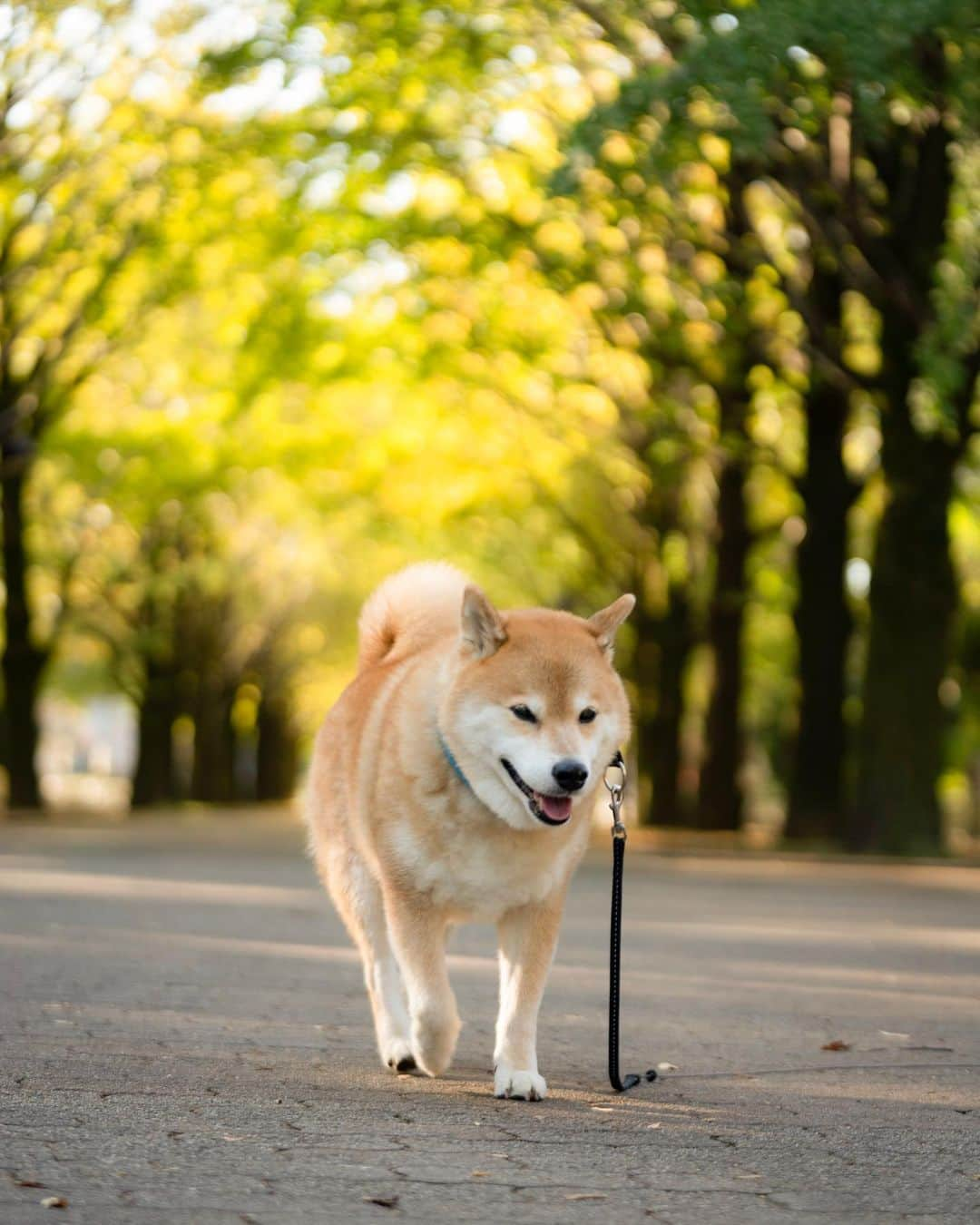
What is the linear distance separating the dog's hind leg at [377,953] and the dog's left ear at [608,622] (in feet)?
4.14

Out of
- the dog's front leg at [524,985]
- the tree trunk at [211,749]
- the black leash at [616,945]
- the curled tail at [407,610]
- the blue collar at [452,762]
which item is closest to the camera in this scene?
the blue collar at [452,762]

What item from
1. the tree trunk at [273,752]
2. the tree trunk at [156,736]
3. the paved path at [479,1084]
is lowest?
the tree trunk at [273,752]

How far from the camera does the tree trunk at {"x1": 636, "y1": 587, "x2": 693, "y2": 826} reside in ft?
113

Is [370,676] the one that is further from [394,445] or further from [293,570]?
[293,570]

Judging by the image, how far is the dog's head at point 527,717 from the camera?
632cm

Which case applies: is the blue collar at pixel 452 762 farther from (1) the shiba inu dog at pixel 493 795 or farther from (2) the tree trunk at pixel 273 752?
(2) the tree trunk at pixel 273 752

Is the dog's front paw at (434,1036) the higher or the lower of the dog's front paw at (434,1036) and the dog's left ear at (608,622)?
the lower

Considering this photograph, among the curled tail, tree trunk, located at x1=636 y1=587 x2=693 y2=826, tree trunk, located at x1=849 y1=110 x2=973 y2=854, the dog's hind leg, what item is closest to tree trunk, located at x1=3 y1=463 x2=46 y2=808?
tree trunk, located at x1=636 y1=587 x2=693 y2=826

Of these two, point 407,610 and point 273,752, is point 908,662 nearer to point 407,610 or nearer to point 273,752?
point 407,610

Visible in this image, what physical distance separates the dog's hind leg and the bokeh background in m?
8.67

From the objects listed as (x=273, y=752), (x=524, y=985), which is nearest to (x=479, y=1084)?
(x=524, y=985)

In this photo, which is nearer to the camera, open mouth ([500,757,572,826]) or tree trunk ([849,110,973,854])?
open mouth ([500,757,572,826])

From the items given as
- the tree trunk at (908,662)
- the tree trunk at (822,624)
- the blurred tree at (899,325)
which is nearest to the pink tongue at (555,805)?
the blurred tree at (899,325)

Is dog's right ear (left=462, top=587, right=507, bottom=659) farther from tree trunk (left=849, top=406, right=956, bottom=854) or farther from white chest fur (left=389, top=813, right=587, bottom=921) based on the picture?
tree trunk (left=849, top=406, right=956, bottom=854)
